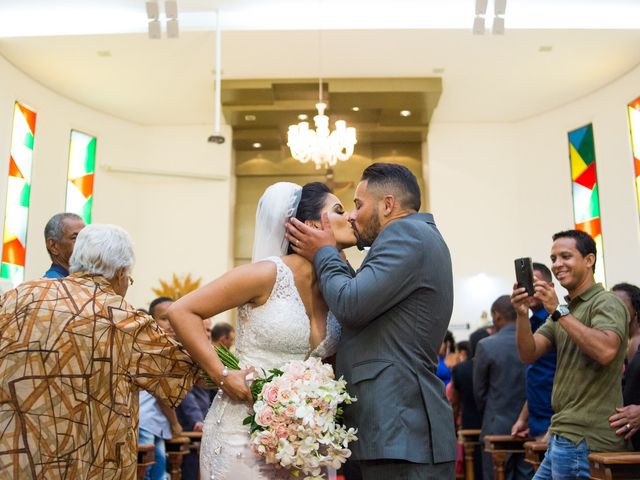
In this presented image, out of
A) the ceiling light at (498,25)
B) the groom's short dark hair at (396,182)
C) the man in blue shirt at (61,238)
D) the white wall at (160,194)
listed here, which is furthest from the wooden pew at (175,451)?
the white wall at (160,194)

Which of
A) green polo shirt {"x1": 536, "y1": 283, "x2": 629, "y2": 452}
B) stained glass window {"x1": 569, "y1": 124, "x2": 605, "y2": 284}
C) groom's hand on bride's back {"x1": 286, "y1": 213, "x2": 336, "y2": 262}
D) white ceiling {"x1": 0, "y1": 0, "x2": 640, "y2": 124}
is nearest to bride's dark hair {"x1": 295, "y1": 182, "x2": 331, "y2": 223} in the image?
groom's hand on bride's back {"x1": 286, "y1": 213, "x2": 336, "y2": 262}

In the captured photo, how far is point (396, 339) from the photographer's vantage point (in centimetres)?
206

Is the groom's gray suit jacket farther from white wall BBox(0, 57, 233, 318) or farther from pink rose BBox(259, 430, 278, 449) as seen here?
white wall BBox(0, 57, 233, 318)

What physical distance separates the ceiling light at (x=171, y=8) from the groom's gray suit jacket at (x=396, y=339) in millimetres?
7062

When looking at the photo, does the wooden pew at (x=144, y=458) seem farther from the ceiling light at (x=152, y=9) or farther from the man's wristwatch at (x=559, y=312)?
the ceiling light at (x=152, y=9)

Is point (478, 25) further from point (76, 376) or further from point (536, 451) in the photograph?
point (76, 376)

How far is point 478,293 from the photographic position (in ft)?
41.2

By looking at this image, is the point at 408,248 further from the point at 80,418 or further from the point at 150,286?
the point at 150,286

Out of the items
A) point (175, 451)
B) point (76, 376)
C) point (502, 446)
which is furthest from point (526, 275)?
point (175, 451)

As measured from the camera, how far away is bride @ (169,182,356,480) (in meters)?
2.15

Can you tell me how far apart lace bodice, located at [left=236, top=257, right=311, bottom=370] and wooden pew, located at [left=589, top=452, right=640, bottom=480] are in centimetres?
139

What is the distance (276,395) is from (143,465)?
1.98 metres

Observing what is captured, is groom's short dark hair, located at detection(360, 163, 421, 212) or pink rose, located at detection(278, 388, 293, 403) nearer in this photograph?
pink rose, located at detection(278, 388, 293, 403)

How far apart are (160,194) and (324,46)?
4848mm
